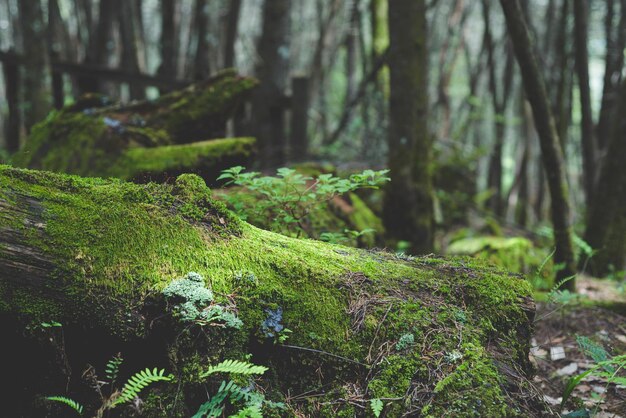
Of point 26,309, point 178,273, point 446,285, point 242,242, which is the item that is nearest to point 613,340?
point 446,285

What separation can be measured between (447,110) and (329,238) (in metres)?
12.1

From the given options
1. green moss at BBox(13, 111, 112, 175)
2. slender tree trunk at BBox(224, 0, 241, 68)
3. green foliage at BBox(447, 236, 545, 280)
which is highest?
slender tree trunk at BBox(224, 0, 241, 68)

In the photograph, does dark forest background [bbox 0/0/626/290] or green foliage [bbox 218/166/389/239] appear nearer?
green foliage [bbox 218/166/389/239]

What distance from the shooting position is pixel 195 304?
210cm

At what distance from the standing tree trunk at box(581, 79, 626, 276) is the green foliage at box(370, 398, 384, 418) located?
5254mm

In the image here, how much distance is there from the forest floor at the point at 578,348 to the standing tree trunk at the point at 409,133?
6.22 feet

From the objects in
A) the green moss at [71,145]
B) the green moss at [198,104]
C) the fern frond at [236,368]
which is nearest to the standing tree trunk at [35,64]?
the green moss at [71,145]

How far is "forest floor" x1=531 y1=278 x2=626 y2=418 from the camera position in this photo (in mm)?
2795

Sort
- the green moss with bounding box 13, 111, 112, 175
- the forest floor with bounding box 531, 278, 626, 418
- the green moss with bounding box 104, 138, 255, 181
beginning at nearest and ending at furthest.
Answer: the forest floor with bounding box 531, 278, 626, 418, the green moss with bounding box 104, 138, 255, 181, the green moss with bounding box 13, 111, 112, 175

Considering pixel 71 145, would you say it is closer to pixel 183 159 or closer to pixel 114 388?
pixel 183 159

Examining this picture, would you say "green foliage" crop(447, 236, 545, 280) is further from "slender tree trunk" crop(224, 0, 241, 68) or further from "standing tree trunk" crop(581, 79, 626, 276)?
"slender tree trunk" crop(224, 0, 241, 68)

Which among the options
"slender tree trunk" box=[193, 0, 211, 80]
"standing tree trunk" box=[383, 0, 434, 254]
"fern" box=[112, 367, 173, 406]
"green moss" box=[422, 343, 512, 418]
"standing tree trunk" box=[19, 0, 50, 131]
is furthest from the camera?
"slender tree trunk" box=[193, 0, 211, 80]

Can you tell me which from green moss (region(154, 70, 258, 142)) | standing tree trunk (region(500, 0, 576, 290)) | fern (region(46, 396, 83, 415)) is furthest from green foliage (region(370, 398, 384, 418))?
green moss (region(154, 70, 258, 142))

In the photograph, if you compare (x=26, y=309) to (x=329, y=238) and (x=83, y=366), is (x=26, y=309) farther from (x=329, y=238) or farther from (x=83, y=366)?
(x=329, y=238)
